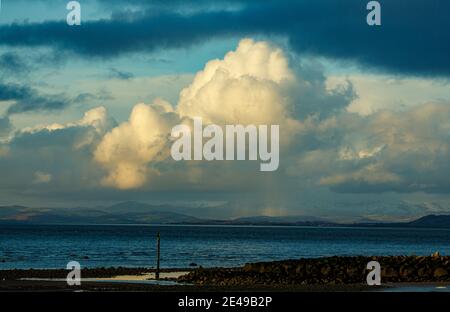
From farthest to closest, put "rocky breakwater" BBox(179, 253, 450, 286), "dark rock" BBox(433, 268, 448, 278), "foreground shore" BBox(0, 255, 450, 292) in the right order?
"dark rock" BBox(433, 268, 448, 278)
"rocky breakwater" BBox(179, 253, 450, 286)
"foreground shore" BBox(0, 255, 450, 292)

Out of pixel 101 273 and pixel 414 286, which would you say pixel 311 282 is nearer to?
pixel 414 286

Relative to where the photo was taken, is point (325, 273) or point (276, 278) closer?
point (276, 278)

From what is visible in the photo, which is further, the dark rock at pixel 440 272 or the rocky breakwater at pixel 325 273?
the dark rock at pixel 440 272

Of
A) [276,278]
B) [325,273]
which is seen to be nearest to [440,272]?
[325,273]

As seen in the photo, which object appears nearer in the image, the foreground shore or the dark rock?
the foreground shore

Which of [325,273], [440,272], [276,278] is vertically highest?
[440,272]

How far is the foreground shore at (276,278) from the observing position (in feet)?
170

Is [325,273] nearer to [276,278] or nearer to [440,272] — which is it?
[276,278]

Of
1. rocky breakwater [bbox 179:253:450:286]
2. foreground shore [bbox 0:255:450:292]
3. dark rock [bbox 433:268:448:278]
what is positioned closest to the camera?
foreground shore [bbox 0:255:450:292]

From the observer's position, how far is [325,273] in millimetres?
62281

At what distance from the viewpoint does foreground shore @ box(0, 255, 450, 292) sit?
5172 centimetres

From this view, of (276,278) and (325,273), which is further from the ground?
(325,273)

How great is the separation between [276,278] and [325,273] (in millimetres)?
4172

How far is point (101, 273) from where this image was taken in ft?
225
